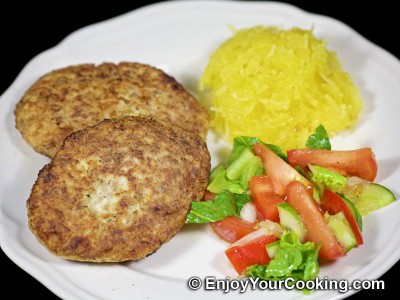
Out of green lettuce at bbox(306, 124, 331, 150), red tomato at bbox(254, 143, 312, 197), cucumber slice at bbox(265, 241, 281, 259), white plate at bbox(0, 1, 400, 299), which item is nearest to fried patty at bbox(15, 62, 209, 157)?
white plate at bbox(0, 1, 400, 299)

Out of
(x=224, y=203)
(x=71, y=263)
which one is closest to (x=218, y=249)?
(x=224, y=203)

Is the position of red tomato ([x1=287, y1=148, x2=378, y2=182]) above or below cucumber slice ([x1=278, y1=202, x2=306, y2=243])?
above

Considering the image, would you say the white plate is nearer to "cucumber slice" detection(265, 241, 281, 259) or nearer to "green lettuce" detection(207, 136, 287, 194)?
"cucumber slice" detection(265, 241, 281, 259)

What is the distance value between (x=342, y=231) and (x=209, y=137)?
1862mm

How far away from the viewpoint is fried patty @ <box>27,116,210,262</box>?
185 inches

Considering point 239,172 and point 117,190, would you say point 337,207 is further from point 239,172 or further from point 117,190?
point 117,190

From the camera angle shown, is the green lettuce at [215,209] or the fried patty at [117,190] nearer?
the fried patty at [117,190]

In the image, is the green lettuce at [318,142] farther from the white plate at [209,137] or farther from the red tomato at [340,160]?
the white plate at [209,137]

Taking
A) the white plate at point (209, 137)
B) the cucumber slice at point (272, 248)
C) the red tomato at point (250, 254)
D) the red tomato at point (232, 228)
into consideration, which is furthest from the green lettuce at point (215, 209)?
the cucumber slice at point (272, 248)

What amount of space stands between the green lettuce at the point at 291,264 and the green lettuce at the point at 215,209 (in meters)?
0.53

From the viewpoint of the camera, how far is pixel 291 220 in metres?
4.76

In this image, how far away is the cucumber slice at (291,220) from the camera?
187 inches

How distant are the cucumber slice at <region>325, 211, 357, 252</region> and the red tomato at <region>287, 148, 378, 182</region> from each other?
0.59 metres

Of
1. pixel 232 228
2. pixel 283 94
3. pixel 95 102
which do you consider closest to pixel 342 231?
pixel 232 228
